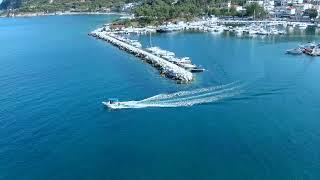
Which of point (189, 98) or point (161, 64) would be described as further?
point (161, 64)

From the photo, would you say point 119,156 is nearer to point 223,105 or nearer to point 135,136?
point 135,136

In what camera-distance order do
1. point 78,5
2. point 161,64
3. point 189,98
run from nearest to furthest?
1. point 189,98
2. point 161,64
3. point 78,5

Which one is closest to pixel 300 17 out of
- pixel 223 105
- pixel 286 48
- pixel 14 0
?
pixel 286 48

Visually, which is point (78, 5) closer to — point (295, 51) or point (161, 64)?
point (295, 51)

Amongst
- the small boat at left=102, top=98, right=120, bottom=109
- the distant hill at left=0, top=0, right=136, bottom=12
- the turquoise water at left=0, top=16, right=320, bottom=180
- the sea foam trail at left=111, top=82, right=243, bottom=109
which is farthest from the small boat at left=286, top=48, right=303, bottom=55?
the distant hill at left=0, top=0, right=136, bottom=12

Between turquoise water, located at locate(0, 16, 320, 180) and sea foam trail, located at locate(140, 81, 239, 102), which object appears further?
sea foam trail, located at locate(140, 81, 239, 102)

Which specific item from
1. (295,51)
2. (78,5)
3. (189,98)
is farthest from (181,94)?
(78,5)

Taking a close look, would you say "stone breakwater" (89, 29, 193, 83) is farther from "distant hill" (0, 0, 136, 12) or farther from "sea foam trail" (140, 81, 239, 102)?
"distant hill" (0, 0, 136, 12)
